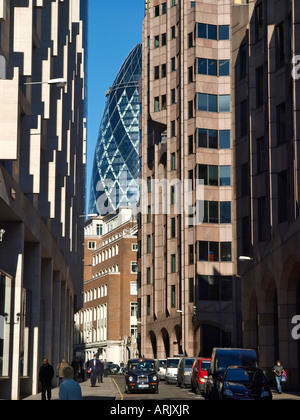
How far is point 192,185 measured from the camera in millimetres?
84500

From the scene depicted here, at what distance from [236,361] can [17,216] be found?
412 inches

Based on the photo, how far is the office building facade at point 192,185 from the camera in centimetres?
8188

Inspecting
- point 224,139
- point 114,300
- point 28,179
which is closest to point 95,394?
point 28,179

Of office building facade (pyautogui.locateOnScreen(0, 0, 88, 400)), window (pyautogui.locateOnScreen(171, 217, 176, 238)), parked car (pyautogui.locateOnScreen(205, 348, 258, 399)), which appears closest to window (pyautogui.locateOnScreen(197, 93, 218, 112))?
window (pyautogui.locateOnScreen(171, 217, 176, 238))

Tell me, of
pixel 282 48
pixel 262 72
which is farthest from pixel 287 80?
pixel 262 72

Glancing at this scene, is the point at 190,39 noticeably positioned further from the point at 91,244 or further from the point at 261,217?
the point at 91,244

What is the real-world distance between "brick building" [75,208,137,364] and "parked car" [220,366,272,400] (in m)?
106

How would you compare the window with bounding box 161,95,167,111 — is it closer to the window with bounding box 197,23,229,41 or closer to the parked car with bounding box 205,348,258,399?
the window with bounding box 197,23,229,41

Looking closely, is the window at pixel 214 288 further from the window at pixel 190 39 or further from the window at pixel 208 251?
the window at pixel 190 39

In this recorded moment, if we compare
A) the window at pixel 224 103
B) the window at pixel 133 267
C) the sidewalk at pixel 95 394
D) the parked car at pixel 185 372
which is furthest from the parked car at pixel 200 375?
the window at pixel 133 267

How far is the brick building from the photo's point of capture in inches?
5379

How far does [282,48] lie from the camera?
157 ft

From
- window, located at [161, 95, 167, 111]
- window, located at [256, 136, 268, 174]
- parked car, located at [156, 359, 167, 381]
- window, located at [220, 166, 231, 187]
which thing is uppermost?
window, located at [161, 95, 167, 111]
